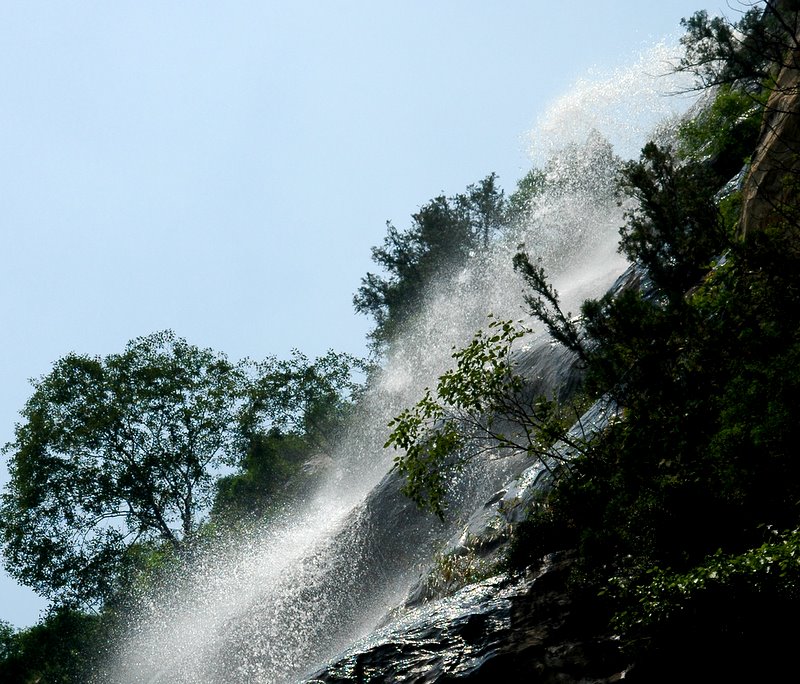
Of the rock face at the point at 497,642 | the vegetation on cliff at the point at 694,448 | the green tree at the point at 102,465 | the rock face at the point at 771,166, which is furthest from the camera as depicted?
the green tree at the point at 102,465

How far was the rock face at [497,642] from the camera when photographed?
7.21 meters

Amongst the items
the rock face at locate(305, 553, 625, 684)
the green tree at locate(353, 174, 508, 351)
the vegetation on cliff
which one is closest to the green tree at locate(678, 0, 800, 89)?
the vegetation on cliff

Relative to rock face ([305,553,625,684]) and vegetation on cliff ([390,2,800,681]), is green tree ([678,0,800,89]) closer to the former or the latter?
vegetation on cliff ([390,2,800,681])

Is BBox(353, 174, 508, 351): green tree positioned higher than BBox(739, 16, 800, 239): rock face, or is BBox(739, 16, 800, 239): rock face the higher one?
BBox(353, 174, 508, 351): green tree

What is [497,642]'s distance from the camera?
7965 mm

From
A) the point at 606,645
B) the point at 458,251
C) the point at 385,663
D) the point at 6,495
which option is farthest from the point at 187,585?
the point at 606,645

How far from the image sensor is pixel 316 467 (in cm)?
5075

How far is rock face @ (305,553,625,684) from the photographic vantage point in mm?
7207

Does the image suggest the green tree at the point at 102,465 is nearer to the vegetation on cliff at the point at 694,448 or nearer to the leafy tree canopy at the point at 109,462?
the leafy tree canopy at the point at 109,462

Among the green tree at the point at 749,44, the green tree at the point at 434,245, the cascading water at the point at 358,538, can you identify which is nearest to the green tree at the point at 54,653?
the cascading water at the point at 358,538

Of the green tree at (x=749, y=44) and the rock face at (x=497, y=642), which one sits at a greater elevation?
the green tree at (x=749, y=44)

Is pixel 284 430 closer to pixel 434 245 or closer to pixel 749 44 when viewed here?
pixel 434 245

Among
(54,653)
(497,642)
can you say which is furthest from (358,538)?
(54,653)

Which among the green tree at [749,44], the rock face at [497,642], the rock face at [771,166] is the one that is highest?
the green tree at [749,44]
